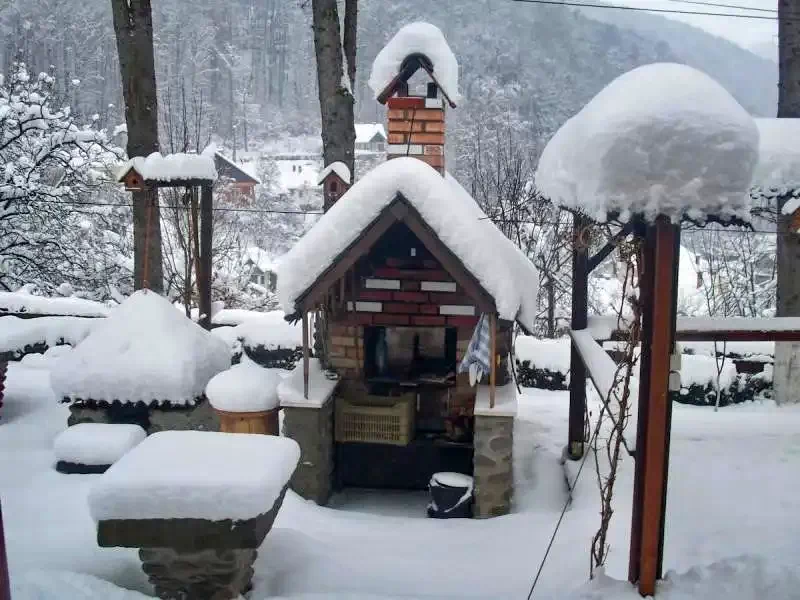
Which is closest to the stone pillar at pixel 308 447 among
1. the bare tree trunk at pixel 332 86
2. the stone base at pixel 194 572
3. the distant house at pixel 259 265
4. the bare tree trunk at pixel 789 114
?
the stone base at pixel 194 572

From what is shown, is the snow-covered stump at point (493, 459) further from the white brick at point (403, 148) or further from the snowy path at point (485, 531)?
the white brick at point (403, 148)

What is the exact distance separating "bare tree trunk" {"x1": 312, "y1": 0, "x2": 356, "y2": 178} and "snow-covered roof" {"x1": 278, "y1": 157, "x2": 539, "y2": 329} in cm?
323

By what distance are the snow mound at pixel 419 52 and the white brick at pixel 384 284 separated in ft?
6.82

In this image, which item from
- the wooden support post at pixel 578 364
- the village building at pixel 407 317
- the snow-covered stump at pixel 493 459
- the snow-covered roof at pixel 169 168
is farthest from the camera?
the snow-covered roof at pixel 169 168

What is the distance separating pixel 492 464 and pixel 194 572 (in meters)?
2.96

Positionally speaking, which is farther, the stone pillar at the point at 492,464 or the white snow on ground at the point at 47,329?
the white snow on ground at the point at 47,329

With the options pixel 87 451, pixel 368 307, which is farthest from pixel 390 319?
pixel 87 451

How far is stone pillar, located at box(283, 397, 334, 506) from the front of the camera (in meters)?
6.23

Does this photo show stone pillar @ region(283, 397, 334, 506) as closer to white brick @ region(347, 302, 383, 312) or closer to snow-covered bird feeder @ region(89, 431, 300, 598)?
white brick @ region(347, 302, 383, 312)

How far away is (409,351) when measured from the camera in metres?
7.41

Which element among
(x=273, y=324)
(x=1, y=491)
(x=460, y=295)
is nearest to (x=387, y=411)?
(x=460, y=295)

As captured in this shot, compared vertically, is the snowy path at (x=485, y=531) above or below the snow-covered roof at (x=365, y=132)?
below

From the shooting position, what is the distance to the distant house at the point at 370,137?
3866 cm

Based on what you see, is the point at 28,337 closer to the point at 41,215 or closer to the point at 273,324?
the point at 273,324
